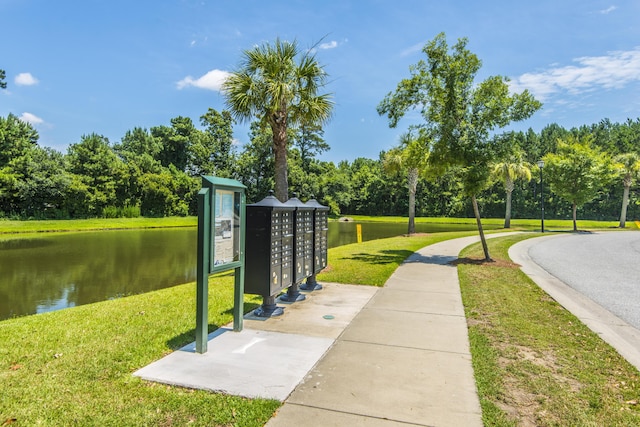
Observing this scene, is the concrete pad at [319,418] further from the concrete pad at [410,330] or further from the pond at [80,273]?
the pond at [80,273]

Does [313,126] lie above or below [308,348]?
above

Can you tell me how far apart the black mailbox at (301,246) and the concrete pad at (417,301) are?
50.3 inches

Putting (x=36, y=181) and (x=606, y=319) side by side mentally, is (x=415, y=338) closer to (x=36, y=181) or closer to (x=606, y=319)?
(x=606, y=319)

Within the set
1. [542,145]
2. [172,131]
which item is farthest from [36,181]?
[542,145]

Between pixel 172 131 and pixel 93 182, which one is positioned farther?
pixel 172 131

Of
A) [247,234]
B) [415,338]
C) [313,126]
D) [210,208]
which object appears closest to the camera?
[210,208]

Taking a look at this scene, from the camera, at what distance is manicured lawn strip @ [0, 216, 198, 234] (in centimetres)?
3033

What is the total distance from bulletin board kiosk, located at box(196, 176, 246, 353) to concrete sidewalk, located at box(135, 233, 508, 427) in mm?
400

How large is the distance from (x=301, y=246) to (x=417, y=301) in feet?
7.79

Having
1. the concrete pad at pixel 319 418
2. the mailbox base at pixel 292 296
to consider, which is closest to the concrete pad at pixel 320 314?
the mailbox base at pixel 292 296

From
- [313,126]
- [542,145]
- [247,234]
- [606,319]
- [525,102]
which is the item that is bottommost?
[606,319]

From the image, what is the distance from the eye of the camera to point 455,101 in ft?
39.2

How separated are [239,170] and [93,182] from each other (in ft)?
56.8

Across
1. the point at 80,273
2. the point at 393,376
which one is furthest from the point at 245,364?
the point at 80,273
